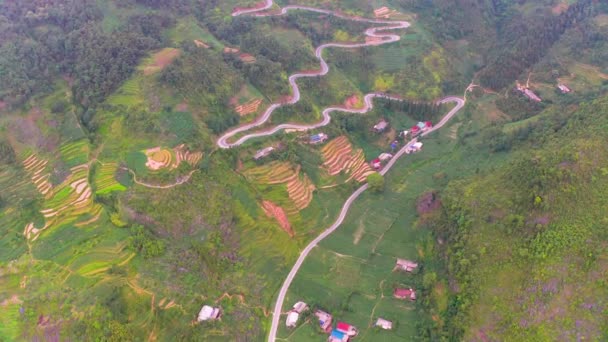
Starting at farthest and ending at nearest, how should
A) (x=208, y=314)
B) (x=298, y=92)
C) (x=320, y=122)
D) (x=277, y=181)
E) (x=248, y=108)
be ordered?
(x=298, y=92), (x=320, y=122), (x=248, y=108), (x=277, y=181), (x=208, y=314)

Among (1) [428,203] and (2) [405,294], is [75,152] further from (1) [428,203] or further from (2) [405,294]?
(1) [428,203]

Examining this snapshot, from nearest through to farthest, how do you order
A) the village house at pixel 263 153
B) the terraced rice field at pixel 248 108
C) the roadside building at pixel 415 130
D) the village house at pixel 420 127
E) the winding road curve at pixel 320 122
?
the winding road curve at pixel 320 122 < the village house at pixel 263 153 < the terraced rice field at pixel 248 108 < the roadside building at pixel 415 130 < the village house at pixel 420 127

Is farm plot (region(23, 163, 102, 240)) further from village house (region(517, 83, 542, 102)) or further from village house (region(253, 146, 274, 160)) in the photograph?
village house (region(517, 83, 542, 102))

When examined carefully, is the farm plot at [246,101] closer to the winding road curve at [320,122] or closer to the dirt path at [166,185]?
the winding road curve at [320,122]

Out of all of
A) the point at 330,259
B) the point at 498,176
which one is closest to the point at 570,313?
the point at 498,176

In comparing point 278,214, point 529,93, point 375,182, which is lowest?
point 278,214

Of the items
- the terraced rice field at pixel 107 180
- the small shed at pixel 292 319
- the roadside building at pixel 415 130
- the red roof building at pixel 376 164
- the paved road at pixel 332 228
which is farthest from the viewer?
the roadside building at pixel 415 130

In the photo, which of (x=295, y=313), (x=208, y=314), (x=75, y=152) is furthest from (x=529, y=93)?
(x=75, y=152)

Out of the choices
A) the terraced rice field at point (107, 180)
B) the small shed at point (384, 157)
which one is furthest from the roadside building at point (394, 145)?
the terraced rice field at point (107, 180)
